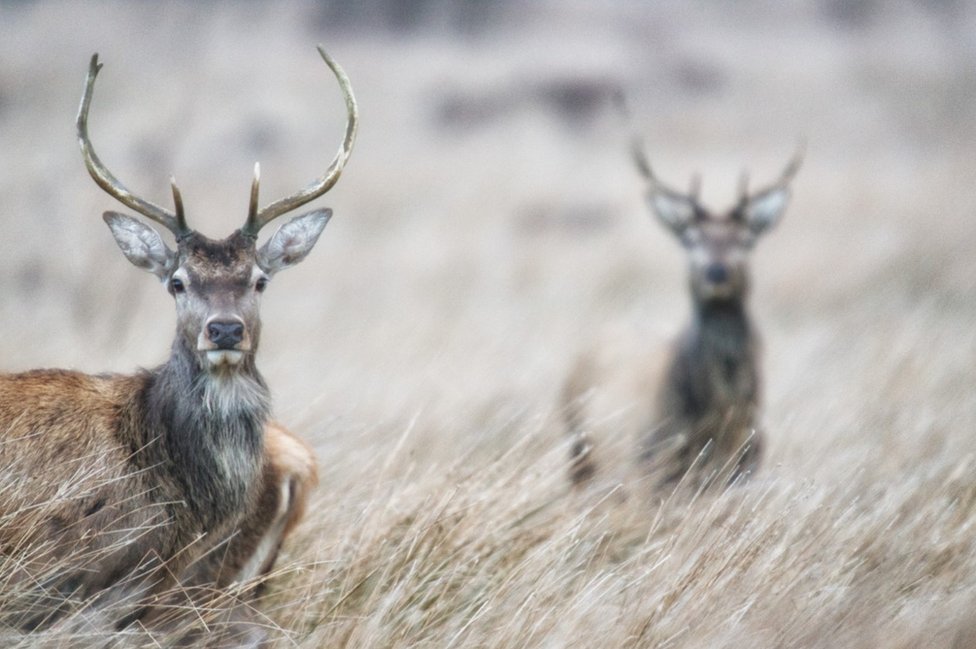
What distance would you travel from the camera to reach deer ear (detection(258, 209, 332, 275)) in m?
4.34

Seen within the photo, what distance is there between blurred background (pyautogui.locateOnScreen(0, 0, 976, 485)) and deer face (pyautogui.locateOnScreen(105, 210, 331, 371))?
0.72 metres

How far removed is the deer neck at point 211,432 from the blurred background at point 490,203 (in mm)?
616

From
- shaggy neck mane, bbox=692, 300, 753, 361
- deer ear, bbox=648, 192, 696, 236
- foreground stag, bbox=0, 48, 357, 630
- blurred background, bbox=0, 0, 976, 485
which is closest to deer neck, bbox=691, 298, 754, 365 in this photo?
shaggy neck mane, bbox=692, 300, 753, 361

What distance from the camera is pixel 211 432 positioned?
13.3 ft

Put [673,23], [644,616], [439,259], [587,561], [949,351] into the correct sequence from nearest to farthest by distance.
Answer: [644,616] < [587,561] < [949,351] < [439,259] < [673,23]

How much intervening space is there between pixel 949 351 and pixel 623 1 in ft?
108

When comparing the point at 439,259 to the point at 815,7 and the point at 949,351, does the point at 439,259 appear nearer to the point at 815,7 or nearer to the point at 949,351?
the point at 949,351

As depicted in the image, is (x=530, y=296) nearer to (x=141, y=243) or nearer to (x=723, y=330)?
(x=723, y=330)

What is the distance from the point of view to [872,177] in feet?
52.8

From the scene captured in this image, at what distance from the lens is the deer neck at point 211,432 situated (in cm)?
401

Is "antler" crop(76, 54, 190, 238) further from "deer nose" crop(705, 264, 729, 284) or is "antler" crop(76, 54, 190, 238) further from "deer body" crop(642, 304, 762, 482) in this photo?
"deer nose" crop(705, 264, 729, 284)

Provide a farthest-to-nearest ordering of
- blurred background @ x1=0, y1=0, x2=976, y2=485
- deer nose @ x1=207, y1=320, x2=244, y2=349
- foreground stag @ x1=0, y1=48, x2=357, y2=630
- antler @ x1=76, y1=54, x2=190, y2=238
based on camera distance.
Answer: blurred background @ x1=0, y1=0, x2=976, y2=485 → antler @ x1=76, y1=54, x2=190, y2=238 → deer nose @ x1=207, y1=320, x2=244, y2=349 → foreground stag @ x1=0, y1=48, x2=357, y2=630

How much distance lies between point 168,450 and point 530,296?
8.01m

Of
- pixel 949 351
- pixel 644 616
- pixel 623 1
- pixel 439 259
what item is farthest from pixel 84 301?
pixel 623 1
